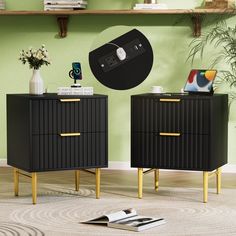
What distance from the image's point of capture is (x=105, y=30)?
5637mm

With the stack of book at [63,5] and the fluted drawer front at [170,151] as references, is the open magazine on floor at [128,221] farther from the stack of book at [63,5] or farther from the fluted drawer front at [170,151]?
the stack of book at [63,5]

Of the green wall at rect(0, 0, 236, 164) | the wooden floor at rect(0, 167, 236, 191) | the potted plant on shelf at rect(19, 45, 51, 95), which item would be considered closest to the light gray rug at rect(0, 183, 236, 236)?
the wooden floor at rect(0, 167, 236, 191)

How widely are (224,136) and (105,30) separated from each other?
1.54m

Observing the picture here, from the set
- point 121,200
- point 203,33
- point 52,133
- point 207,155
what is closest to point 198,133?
point 207,155

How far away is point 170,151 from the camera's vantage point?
442 cm

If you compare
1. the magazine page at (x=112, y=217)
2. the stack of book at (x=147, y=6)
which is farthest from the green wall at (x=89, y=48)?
the magazine page at (x=112, y=217)

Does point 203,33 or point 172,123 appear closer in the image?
point 172,123

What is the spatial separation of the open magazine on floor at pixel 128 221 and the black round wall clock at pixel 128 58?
202cm

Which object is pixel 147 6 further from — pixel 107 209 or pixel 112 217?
pixel 112 217

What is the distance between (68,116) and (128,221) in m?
0.93

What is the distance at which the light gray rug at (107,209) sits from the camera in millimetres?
3605

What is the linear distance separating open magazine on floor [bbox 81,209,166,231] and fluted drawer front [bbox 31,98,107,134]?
30.8 inches

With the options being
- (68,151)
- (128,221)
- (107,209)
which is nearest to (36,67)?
(68,151)

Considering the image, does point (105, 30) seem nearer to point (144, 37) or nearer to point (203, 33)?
point (144, 37)
